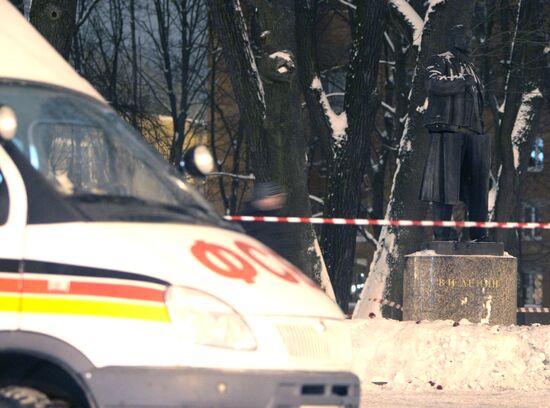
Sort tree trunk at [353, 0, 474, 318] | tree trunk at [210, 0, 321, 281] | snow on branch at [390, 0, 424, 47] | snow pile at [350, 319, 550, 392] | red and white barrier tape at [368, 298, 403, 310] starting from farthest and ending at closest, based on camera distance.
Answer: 1. snow on branch at [390, 0, 424, 47]
2. tree trunk at [353, 0, 474, 318]
3. red and white barrier tape at [368, 298, 403, 310]
4. tree trunk at [210, 0, 321, 281]
5. snow pile at [350, 319, 550, 392]

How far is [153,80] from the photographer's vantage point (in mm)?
40438

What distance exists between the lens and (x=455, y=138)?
16953 millimetres

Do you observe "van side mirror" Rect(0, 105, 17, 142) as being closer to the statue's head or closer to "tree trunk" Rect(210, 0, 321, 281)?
the statue's head

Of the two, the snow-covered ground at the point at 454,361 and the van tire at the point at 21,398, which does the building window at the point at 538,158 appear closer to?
the snow-covered ground at the point at 454,361

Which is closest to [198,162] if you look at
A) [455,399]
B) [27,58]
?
[27,58]

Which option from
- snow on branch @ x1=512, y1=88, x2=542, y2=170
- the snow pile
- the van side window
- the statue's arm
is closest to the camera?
the van side window

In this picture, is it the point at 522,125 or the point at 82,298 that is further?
the point at 522,125

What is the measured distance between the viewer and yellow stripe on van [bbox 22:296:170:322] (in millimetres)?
5918

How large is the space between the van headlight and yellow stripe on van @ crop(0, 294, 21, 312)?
61 cm

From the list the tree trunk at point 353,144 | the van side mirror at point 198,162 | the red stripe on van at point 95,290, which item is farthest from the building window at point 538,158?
the red stripe on van at point 95,290

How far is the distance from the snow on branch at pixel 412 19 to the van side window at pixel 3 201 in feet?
52.3

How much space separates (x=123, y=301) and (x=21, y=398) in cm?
57

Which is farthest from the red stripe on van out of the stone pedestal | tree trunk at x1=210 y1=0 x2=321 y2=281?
tree trunk at x1=210 y1=0 x2=321 y2=281

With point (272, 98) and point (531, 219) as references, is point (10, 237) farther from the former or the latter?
point (531, 219)
